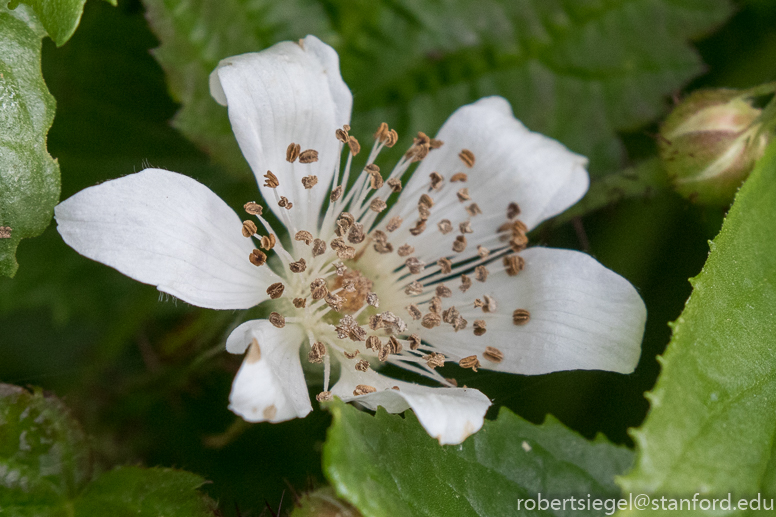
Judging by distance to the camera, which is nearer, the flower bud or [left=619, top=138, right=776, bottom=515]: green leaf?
[left=619, top=138, right=776, bottom=515]: green leaf

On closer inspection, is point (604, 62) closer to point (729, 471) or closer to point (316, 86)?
point (316, 86)

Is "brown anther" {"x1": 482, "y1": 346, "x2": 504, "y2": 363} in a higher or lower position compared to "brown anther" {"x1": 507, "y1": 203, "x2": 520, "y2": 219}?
lower

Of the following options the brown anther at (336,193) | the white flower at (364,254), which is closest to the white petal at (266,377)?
the white flower at (364,254)

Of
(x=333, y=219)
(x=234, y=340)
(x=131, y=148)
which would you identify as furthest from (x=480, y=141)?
(x=131, y=148)

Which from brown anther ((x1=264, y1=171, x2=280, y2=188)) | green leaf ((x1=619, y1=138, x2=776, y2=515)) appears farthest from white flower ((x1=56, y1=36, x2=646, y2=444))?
green leaf ((x1=619, y1=138, x2=776, y2=515))

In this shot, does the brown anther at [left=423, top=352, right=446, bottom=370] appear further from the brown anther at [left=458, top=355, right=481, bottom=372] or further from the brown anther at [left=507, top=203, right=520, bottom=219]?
the brown anther at [left=507, top=203, right=520, bottom=219]

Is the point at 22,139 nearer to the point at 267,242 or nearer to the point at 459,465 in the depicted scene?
the point at 267,242
